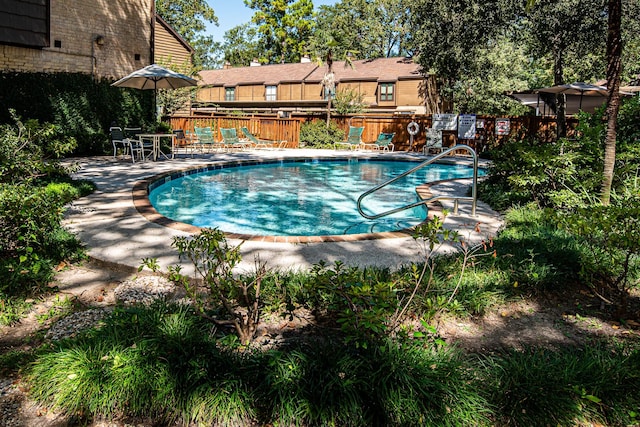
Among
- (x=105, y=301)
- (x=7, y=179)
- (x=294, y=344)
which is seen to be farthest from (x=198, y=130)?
(x=294, y=344)

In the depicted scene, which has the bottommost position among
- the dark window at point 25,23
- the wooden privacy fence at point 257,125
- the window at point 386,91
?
the wooden privacy fence at point 257,125

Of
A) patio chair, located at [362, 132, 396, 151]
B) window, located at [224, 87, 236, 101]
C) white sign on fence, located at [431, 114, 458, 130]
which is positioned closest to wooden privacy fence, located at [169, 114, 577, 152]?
white sign on fence, located at [431, 114, 458, 130]

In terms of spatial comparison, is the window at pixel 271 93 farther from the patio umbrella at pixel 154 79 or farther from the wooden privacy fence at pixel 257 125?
the patio umbrella at pixel 154 79

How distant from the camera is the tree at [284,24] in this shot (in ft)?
153

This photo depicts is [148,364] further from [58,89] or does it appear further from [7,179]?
[58,89]

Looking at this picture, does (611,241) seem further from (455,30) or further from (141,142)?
(455,30)

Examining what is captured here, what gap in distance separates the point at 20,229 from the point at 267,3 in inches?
1923

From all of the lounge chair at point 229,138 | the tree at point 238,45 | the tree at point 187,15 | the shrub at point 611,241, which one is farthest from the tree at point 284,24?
the shrub at point 611,241

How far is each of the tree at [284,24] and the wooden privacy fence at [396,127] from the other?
2668cm

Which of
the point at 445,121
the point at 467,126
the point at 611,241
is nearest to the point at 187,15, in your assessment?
the point at 445,121

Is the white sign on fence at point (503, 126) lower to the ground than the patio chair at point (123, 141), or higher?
higher

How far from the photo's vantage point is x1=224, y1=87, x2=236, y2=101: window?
40281 mm

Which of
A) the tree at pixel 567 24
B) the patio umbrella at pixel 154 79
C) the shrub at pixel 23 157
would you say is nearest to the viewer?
the shrub at pixel 23 157

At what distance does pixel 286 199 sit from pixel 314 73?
2870cm
